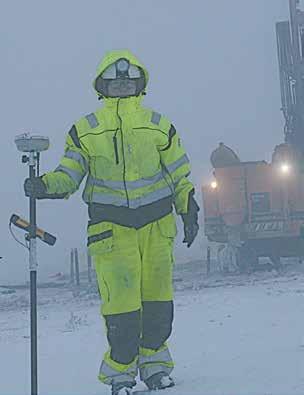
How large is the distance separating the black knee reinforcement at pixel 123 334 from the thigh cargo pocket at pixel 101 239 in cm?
35

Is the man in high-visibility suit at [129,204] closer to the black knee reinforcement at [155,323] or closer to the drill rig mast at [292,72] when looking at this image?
the black knee reinforcement at [155,323]

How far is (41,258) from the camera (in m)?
30.9

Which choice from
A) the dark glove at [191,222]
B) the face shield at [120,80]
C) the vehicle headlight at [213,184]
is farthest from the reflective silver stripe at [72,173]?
the vehicle headlight at [213,184]

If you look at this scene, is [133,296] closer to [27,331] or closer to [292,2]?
[27,331]

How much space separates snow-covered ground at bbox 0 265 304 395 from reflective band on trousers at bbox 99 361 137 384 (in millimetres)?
184

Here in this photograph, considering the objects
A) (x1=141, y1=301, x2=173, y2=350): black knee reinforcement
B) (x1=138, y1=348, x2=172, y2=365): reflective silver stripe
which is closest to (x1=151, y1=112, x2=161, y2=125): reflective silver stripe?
(x1=141, y1=301, x2=173, y2=350): black knee reinforcement

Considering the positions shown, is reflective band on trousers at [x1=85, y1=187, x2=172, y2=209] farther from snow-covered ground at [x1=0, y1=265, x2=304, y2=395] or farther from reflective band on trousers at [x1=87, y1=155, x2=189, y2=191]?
snow-covered ground at [x1=0, y1=265, x2=304, y2=395]

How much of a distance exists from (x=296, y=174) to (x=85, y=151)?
13.7 meters

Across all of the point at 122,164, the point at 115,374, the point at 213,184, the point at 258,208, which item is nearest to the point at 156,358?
the point at 115,374

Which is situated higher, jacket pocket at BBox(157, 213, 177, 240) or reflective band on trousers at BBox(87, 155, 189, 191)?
reflective band on trousers at BBox(87, 155, 189, 191)

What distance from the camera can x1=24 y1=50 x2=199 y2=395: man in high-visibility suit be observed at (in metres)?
4.14

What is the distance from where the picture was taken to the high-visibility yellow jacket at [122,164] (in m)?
4.20

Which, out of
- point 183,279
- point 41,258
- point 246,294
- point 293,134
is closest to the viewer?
point 246,294

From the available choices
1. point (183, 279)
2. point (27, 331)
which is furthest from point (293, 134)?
point (27, 331)
